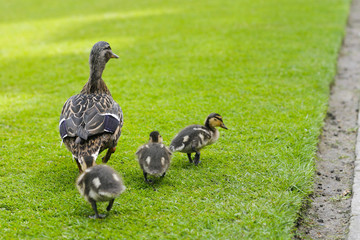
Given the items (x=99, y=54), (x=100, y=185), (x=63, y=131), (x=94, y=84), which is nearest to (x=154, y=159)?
(x=100, y=185)

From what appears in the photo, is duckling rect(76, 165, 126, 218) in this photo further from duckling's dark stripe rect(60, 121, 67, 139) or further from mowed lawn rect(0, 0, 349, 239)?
duckling's dark stripe rect(60, 121, 67, 139)

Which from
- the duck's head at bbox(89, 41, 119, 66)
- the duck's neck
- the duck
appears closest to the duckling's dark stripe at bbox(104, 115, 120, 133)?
the duck

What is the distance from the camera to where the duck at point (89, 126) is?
15.8 feet

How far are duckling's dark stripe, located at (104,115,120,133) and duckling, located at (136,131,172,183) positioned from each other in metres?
0.41

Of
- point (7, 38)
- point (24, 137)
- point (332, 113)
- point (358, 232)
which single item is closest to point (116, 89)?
point (24, 137)

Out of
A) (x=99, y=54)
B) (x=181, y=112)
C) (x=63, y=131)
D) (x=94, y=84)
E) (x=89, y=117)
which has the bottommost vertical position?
(x=181, y=112)

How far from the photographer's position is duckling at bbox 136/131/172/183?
16.4 ft

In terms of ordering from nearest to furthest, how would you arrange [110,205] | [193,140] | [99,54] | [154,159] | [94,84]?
[110,205] → [154,159] → [193,140] → [94,84] → [99,54]

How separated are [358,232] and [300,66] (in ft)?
19.9

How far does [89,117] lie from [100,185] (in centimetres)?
107

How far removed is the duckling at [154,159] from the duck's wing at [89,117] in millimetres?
433

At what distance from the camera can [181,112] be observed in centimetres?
749

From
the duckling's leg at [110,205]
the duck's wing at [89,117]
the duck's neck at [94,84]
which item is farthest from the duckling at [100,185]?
the duck's neck at [94,84]

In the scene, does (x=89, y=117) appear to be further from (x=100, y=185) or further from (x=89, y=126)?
(x=100, y=185)
